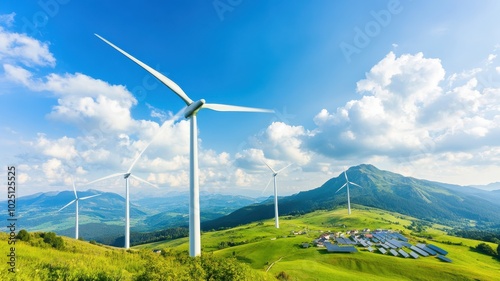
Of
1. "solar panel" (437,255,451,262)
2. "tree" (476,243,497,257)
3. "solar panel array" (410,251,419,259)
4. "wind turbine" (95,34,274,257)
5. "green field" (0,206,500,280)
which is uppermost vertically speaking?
"wind turbine" (95,34,274,257)

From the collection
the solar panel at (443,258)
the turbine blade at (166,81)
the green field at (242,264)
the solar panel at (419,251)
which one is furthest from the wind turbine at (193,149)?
the solar panel at (443,258)

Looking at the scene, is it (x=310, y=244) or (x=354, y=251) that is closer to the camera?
(x=354, y=251)

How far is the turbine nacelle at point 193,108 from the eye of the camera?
42.4 m

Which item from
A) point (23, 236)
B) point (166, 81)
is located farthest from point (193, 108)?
point (23, 236)

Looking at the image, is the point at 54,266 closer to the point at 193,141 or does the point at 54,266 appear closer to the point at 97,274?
the point at 97,274

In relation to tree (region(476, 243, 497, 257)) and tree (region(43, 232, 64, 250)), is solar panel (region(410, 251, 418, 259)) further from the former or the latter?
tree (region(43, 232, 64, 250))

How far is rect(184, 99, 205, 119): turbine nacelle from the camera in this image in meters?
42.4

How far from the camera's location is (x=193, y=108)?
141 ft

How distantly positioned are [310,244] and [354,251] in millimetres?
24796

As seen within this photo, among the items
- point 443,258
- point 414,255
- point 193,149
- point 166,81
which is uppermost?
point 166,81

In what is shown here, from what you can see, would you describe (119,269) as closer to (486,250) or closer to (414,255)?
(414,255)

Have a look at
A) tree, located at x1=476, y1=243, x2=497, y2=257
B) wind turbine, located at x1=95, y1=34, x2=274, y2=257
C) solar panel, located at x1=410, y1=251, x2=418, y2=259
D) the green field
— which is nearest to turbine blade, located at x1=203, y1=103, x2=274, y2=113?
wind turbine, located at x1=95, y1=34, x2=274, y2=257

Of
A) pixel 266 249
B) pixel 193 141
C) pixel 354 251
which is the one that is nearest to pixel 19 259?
pixel 193 141

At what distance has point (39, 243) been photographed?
122ft
